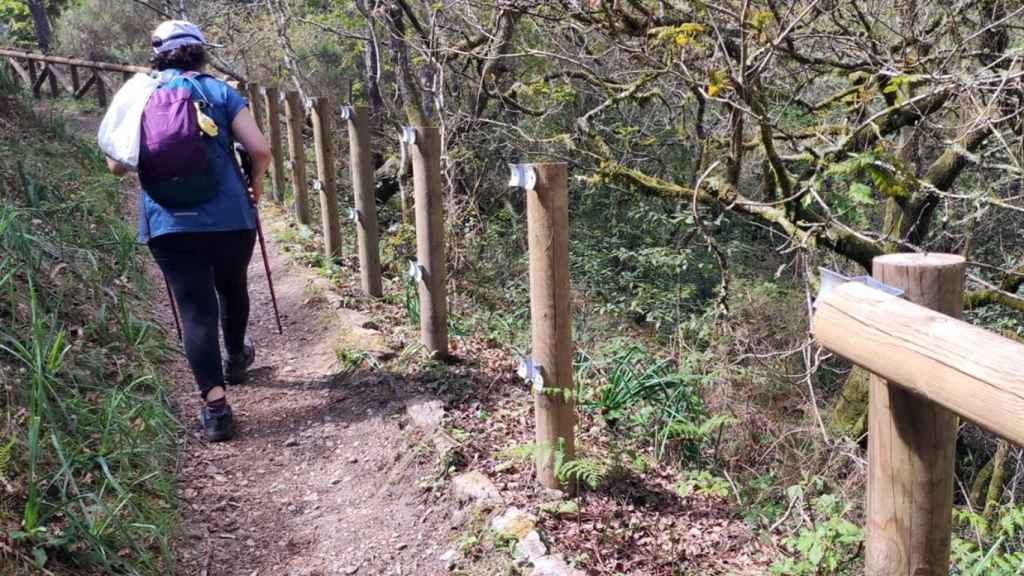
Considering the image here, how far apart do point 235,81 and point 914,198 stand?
8982 millimetres

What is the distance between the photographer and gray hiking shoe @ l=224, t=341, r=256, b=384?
14.4 ft

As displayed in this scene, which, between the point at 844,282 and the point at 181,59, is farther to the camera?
the point at 181,59

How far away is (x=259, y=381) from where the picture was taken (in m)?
4.50

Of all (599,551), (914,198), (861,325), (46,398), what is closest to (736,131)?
(914,198)

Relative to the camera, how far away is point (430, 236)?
4.24 metres

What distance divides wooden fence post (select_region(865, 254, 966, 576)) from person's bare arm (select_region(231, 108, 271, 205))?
2.88 meters

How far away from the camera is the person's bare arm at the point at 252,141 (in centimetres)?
363

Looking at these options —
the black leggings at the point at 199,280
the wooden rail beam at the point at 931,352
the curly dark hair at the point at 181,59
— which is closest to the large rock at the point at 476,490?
the black leggings at the point at 199,280

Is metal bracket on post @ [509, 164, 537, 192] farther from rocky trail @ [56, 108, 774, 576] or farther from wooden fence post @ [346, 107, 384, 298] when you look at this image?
wooden fence post @ [346, 107, 384, 298]

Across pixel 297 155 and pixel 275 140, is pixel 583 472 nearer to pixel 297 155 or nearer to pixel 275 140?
pixel 297 155

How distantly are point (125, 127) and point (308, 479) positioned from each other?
173 centimetres

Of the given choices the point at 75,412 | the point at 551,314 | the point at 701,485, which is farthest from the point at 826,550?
the point at 75,412

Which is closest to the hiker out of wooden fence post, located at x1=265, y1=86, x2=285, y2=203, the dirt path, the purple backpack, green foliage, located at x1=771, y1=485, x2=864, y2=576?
the purple backpack

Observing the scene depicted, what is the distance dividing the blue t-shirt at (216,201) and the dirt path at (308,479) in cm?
102
